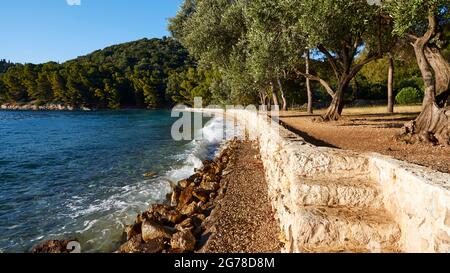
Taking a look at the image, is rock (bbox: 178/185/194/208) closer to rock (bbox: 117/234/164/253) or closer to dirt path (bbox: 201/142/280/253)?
dirt path (bbox: 201/142/280/253)

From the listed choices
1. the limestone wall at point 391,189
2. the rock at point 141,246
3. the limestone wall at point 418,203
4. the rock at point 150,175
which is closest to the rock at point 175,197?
the rock at point 141,246

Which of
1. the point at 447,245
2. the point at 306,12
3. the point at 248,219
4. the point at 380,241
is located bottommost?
the point at 248,219

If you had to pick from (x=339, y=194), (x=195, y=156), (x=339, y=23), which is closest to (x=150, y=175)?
(x=195, y=156)

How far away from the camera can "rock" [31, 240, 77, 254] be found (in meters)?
9.10

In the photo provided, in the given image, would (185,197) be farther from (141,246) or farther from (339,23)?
(339,23)

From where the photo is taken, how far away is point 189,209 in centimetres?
1120

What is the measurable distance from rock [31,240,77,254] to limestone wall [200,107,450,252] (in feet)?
21.3

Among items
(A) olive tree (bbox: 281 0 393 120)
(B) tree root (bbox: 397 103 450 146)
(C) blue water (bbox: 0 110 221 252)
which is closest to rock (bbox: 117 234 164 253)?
(C) blue water (bbox: 0 110 221 252)

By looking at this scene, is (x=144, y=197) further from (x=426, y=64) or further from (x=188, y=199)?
(x=426, y=64)

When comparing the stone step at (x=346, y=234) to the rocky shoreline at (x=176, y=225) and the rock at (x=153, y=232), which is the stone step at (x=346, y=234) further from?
the rock at (x=153, y=232)

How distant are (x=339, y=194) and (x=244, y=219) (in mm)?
3896

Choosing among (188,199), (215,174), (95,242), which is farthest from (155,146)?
(95,242)

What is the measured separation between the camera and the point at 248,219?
974 centimetres
